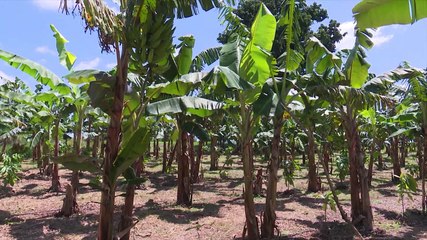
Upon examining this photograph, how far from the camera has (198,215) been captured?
1045 centimetres

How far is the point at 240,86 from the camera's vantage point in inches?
249

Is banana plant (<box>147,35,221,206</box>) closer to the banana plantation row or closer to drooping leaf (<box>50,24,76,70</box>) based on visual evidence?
the banana plantation row

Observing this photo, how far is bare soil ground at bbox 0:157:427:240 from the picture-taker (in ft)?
28.1

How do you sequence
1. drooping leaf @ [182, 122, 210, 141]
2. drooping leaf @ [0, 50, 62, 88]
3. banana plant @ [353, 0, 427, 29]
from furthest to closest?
1. drooping leaf @ [182, 122, 210, 141]
2. drooping leaf @ [0, 50, 62, 88]
3. banana plant @ [353, 0, 427, 29]

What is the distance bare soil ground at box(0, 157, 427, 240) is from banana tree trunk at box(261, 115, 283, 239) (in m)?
0.44

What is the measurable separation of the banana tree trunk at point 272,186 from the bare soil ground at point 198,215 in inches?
17.5

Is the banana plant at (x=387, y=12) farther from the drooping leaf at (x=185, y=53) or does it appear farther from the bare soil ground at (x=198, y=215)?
the bare soil ground at (x=198, y=215)

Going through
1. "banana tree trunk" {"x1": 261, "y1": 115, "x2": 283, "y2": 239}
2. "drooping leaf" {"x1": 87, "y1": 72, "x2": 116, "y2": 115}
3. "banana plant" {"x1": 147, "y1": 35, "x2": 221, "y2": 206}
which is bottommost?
"banana tree trunk" {"x1": 261, "y1": 115, "x2": 283, "y2": 239}

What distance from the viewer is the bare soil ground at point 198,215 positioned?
8.57 m

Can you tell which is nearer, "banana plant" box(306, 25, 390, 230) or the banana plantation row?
the banana plantation row

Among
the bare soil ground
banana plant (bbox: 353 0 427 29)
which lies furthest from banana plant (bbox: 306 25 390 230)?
banana plant (bbox: 353 0 427 29)

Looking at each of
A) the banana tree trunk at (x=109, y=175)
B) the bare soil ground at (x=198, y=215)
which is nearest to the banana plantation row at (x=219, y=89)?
the banana tree trunk at (x=109, y=175)

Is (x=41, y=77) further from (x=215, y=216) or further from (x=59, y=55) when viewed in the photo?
(x=215, y=216)

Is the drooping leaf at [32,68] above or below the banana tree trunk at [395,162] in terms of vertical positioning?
above
